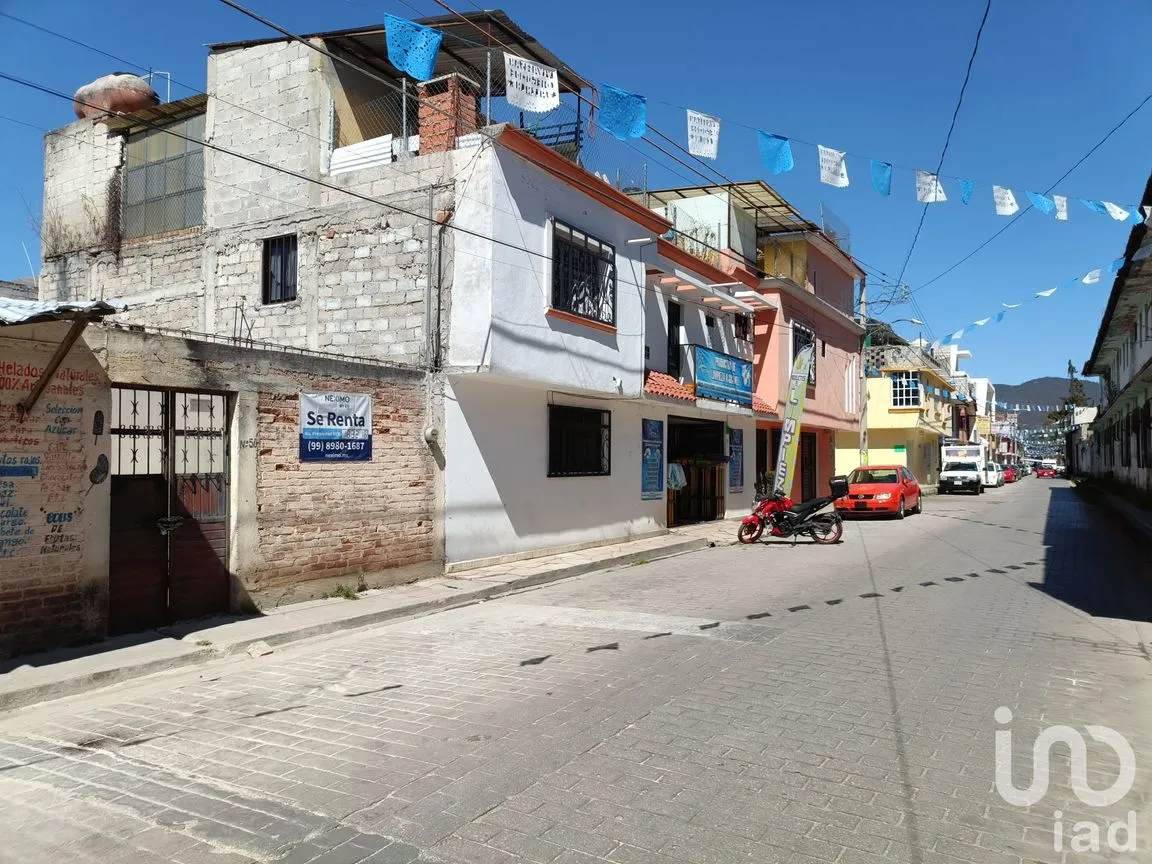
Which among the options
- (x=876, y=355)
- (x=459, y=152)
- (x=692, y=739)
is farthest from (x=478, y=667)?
(x=876, y=355)

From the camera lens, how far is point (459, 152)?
13.0 meters

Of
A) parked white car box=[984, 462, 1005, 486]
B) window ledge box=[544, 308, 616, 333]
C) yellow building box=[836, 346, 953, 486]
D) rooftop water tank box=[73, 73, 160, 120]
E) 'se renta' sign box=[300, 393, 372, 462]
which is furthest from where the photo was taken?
parked white car box=[984, 462, 1005, 486]

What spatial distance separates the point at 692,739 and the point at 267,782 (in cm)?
255

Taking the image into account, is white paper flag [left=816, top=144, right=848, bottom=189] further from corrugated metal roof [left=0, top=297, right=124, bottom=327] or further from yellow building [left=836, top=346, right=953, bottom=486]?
yellow building [left=836, top=346, right=953, bottom=486]

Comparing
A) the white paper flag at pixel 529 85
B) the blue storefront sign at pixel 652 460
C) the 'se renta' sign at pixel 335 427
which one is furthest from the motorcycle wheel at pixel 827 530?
the white paper flag at pixel 529 85

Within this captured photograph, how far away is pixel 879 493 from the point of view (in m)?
26.0

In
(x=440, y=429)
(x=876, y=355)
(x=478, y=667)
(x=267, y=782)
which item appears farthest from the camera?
(x=876, y=355)

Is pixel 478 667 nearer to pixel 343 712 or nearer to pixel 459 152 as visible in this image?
pixel 343 712

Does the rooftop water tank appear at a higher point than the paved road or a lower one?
higher

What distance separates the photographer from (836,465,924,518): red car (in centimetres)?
2586

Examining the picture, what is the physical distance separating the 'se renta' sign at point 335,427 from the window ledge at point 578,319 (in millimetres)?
4142

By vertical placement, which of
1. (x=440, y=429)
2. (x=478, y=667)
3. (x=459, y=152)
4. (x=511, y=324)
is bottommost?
(x=478, y=667)

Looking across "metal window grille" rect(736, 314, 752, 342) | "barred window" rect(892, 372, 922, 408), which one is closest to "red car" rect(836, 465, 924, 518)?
"metal window grille" rect(736, 314, 752, 342)

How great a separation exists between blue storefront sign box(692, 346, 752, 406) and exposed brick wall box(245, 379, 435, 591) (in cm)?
941
